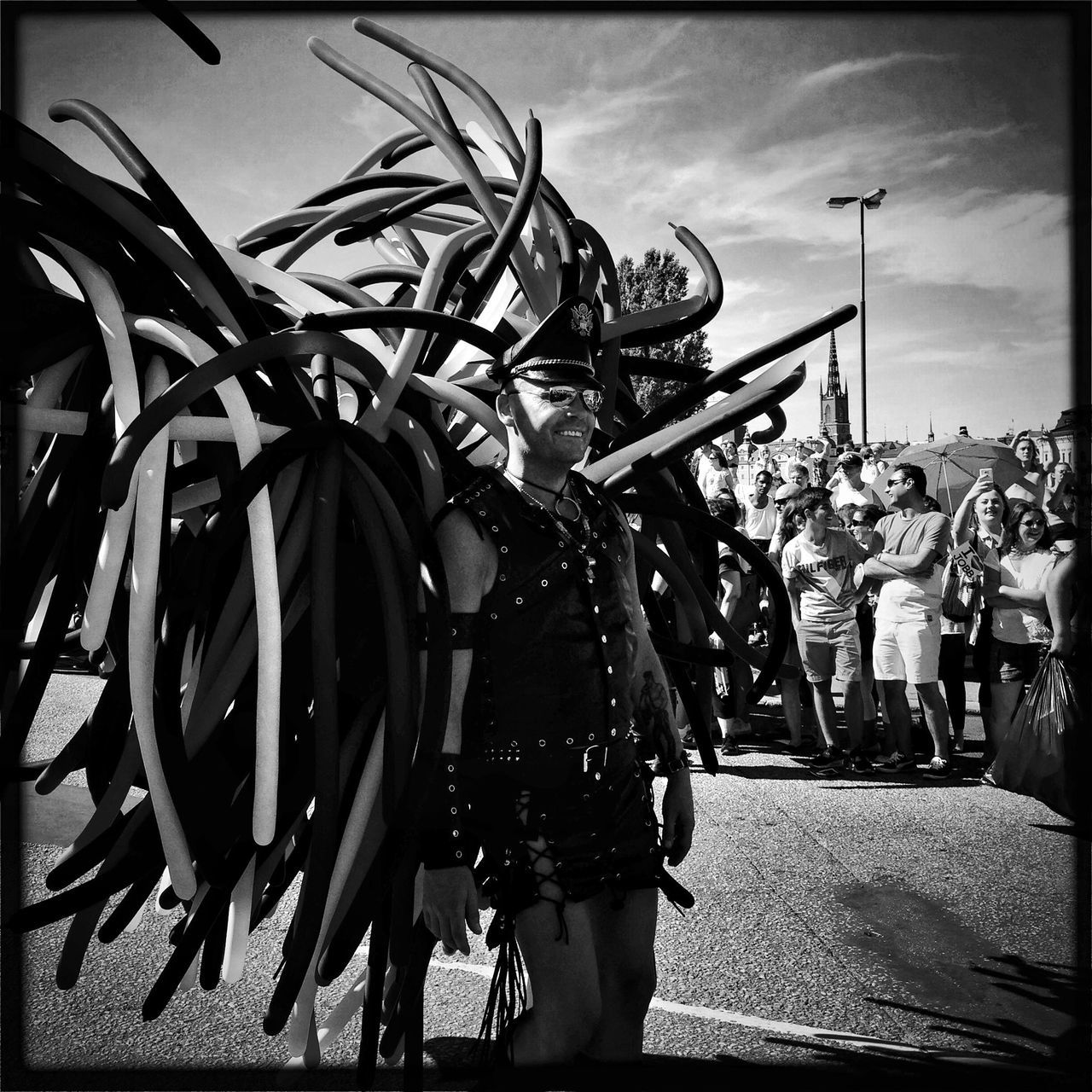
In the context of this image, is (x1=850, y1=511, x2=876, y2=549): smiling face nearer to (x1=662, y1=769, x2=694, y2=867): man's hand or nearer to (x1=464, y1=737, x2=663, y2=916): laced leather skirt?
(x1=662, y1=769, x2=694, y2=867): man's hand

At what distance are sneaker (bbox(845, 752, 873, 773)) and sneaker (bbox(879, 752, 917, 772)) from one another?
88mm

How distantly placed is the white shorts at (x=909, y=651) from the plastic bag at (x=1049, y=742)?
2.68 ft

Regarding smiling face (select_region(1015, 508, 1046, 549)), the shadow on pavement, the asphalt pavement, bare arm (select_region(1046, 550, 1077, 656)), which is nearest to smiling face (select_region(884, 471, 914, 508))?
smiling face (select_region(1015, 508, 1046, 549))

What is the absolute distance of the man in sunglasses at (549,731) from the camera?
1.98 meters

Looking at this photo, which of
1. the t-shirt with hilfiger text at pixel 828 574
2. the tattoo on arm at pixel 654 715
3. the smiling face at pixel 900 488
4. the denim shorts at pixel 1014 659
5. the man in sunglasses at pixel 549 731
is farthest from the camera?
the t-shirt with hilfiger text at pixel 828 574

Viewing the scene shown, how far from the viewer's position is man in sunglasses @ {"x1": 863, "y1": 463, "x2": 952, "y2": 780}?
5422mm

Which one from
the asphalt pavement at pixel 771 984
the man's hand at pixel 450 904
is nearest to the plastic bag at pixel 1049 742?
the asphalt pavement at pixel 771 984

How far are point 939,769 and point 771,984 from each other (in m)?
2.78

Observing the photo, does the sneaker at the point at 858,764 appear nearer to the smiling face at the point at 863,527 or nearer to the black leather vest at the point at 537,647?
the smiling face at the point at 863,527

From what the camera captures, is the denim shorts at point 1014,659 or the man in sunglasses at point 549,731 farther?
the denim shorts at point 1014,659

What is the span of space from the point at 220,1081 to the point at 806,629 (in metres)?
4.08

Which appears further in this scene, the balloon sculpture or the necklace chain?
A: the necklace chain

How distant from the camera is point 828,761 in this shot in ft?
18.0

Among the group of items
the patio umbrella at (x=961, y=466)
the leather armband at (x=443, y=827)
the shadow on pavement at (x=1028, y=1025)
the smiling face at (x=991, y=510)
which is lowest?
the shadow on pavement at (x=1028, y=1025)
